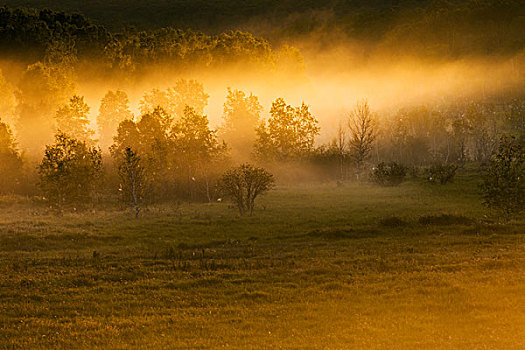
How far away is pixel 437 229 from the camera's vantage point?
36031mm

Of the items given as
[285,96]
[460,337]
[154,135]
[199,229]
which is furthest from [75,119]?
[460,337]

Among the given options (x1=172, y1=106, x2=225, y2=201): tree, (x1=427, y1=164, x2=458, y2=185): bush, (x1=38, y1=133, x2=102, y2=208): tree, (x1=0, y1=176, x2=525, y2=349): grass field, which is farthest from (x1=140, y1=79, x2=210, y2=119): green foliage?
(x1=0, y1=176, x2=525, y2=349): grass field

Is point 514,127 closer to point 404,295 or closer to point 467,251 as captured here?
point 467,251

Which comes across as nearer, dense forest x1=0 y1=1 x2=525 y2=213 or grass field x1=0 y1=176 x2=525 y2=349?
grass field x1=0 y1=176 x2=525 y2=349

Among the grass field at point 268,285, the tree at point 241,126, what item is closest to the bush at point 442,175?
the grass field at point 268,285

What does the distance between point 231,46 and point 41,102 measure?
64.9 m

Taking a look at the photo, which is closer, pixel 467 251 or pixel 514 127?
pixel 467 251

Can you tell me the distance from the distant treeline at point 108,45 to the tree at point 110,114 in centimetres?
2349

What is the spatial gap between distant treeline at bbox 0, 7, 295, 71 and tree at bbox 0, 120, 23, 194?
140 feet

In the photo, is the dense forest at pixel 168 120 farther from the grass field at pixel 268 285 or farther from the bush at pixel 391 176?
the grass field at pixel 268 285

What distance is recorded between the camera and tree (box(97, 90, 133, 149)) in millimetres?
102688

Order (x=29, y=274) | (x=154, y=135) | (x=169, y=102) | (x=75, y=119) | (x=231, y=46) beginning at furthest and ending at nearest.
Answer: (x=231, y=46), (x=169, y=102), (x=75, y=119), (x=154, y=135), (x=29, y=274)

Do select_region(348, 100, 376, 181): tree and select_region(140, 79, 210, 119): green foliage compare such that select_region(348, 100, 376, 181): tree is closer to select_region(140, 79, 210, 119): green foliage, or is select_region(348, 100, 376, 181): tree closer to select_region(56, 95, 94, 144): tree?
select_region(140, 79, 210, 119): green foliage

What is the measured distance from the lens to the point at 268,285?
21.1m
